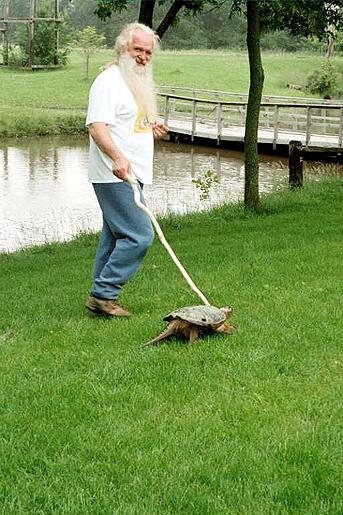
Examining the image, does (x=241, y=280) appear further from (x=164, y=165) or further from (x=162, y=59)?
(x=162, y=59)

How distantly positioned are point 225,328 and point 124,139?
58.0 inches

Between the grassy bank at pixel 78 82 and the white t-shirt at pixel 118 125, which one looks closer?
the white t-shirt at pixel 118 125

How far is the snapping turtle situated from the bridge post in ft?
37.3

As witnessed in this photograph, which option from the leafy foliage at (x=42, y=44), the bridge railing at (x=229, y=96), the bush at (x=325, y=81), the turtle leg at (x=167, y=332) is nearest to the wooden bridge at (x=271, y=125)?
the bridge railing at (x=229, y=96)

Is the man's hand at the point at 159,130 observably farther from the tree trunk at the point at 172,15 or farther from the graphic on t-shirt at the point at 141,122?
the tree trunk at the point at 172,15

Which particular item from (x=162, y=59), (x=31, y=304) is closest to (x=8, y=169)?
(x=31, y=304)

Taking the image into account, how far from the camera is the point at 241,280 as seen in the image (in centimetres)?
759

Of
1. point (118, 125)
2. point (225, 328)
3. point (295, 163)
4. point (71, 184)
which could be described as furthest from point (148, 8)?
point (225, 328)

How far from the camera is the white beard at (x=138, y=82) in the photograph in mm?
6086

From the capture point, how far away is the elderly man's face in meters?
6.07

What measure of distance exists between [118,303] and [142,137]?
4.14 ft

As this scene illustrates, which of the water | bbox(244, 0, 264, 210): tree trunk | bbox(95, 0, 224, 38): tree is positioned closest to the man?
bbox(244, 0, 264, 210): tree trunk

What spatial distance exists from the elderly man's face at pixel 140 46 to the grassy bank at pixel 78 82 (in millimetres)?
30017

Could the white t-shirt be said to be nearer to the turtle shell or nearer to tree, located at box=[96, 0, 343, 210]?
the turtle shell
